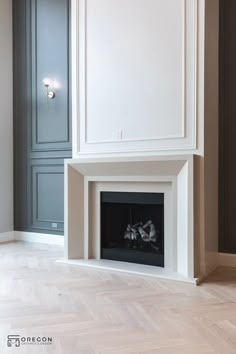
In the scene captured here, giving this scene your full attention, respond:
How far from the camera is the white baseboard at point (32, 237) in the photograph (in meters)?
4.96

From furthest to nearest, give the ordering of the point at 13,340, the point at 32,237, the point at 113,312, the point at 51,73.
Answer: the point at 32,237, the point at 51,73, the point at 113,312, the point at 13,340

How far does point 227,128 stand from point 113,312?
2292mm

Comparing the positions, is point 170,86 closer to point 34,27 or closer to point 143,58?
point 143,58

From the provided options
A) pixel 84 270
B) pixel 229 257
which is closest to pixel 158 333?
pixel 84 270

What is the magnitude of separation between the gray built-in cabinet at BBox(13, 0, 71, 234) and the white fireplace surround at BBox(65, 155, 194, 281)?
93 cm

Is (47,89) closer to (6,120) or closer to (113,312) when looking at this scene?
(6,120)

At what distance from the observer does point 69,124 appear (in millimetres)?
4832

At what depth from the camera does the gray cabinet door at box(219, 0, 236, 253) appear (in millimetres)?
3787

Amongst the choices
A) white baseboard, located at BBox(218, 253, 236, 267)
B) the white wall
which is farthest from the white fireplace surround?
the white wall

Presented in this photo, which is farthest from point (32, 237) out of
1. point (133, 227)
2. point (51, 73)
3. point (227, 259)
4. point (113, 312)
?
point (113, 312)

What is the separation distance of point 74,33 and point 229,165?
2.31 m

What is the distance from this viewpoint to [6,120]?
208 inches

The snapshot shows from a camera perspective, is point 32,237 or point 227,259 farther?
point 32,237
